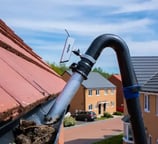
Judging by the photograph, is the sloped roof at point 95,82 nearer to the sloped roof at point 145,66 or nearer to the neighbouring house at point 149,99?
the sloped roof at point 145,66

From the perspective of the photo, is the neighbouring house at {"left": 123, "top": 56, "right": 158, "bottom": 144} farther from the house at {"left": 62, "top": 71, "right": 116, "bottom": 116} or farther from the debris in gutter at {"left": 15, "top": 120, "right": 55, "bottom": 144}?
the house at {"left": 62, "top": 71, "right": 116, "bottom": 116}

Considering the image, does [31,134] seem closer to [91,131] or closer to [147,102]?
[147,102]

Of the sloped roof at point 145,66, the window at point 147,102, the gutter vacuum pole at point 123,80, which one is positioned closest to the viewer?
the gutter vacuum pole at point 123,80

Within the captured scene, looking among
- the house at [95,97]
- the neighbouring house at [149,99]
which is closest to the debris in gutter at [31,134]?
the neighbouring house at [149,99]

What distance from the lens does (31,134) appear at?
1674 mm

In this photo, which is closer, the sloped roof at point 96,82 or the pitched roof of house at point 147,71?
the pitched roof of house at point 147,71

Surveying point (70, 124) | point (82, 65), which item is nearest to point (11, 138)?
point (82, 65)

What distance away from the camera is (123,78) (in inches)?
136

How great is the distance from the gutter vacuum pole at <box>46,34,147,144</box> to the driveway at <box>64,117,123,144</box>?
4041cm

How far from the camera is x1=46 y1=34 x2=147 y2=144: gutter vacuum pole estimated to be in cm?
231

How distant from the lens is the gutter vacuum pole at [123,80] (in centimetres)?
231

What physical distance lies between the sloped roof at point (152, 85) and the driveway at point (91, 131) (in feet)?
48.9

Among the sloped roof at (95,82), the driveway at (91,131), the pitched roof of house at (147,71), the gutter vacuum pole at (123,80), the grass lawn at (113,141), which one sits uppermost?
the sloped roof at (95,82)

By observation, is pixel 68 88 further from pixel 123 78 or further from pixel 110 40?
pixel 123 78
